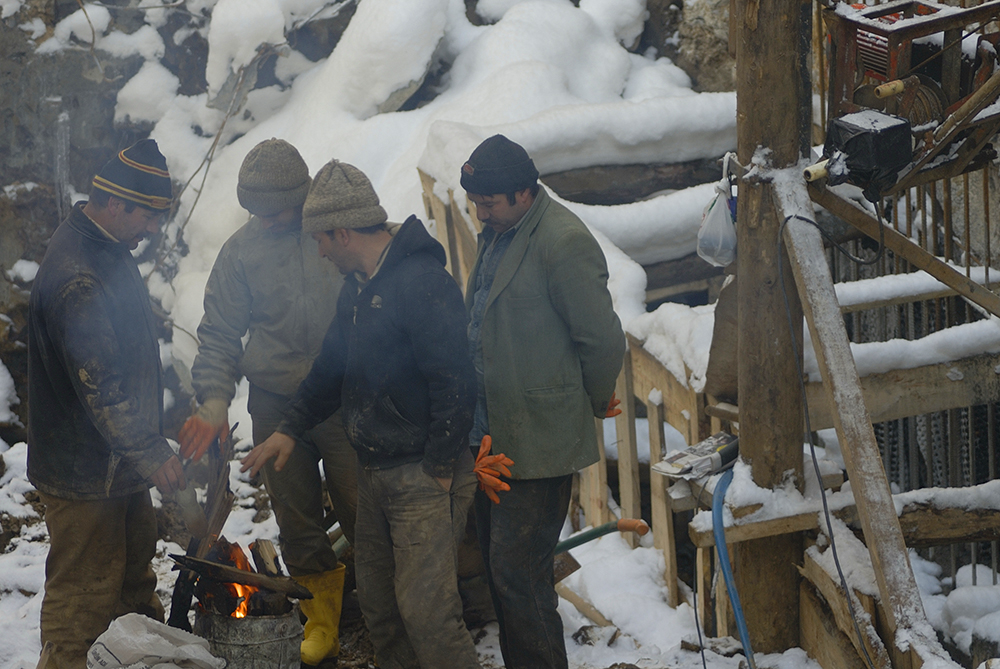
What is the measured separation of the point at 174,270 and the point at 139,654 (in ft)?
24.2

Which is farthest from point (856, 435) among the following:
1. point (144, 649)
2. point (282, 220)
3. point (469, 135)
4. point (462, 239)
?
point (469, 135)

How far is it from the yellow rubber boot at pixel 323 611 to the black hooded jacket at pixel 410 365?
89 centimetres

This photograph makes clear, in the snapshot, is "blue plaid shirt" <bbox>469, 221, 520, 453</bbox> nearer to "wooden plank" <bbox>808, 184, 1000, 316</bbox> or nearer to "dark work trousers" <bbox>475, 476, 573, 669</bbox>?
"dark work trousers" <bbox>475, 476, 573, 669</bbox>

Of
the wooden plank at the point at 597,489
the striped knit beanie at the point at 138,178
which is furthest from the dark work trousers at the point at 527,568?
the striped knit beanie at the point at 138,178

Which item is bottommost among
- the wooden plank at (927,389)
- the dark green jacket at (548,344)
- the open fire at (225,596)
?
the open fire at (225,596)

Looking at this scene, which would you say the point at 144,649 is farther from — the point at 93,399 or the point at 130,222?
the point at 130,222

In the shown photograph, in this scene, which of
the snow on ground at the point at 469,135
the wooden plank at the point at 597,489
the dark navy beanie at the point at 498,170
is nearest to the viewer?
the dark navy beanie at the point at 498,170

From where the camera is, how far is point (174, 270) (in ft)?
32.0

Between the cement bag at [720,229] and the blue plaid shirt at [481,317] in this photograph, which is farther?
the blue plaid shirt at [481,317]

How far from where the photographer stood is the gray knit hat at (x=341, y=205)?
3256mm

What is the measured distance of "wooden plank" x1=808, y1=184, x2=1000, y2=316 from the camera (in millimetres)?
3225

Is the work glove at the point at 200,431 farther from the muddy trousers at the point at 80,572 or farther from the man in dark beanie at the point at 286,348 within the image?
the muddy trousers at the point at 80,572

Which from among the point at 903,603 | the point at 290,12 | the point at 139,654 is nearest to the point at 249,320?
the point at 139,654

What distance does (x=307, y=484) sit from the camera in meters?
3.95
